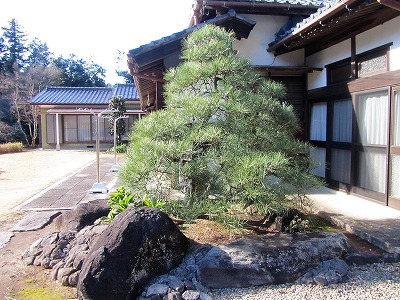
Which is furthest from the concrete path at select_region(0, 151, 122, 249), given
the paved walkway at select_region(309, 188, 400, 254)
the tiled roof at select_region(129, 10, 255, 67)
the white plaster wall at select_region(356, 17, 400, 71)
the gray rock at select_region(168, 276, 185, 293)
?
the white plaster wall at select_region(356, 17, 400, 71)

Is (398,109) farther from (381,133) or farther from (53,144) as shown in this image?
(53,144)

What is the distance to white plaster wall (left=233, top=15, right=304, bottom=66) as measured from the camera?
6.84 m

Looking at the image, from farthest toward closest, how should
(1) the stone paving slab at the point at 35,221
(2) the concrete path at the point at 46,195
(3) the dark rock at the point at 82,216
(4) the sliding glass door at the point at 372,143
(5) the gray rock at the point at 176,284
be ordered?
(4) the sliding glass door at the point at 372,143 < (2) the concrete path at the point at 46,195 < (1) the stone paving slab at the point at 35,221 < (3) the dark rock at the point at 82,216 < (5) the gray rock at the point at 176,284

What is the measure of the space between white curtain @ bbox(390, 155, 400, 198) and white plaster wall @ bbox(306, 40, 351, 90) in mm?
2040

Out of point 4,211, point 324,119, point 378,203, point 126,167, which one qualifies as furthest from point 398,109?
point 4,211

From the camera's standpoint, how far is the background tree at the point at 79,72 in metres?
32.7

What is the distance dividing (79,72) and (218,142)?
34049 millimetres

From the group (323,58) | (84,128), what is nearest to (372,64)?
(323,58)

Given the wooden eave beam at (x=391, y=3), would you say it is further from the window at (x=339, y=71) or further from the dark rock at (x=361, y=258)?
the dark rock at (x=361, y=258)

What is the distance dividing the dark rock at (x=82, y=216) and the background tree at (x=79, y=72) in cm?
3054

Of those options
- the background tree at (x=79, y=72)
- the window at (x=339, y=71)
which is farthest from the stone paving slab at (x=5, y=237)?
the background tree at (x=79, y=72)

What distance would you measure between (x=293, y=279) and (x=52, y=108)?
21567 mm

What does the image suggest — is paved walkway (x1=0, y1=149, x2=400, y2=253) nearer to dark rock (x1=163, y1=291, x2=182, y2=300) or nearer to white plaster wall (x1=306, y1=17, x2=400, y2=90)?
dark rock (x1=163, y1=291, x2=182, y2=300)

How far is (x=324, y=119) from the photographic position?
21.6ft
